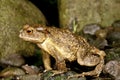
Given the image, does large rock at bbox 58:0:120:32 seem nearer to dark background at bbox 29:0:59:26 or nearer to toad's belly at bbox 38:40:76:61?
dark background at bbox 29:0:59:26

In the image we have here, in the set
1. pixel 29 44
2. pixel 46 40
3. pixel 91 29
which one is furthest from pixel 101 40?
pixel 46 40

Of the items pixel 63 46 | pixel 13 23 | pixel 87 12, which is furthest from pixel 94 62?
pixel 87 12

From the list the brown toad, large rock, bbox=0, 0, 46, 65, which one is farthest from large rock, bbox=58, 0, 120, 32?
the brown toad

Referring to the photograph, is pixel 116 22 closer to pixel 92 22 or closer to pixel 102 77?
pixel 92 22

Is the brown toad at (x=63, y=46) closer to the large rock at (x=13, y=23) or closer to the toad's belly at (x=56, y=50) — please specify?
the toad's belly at (x=56, y=50)

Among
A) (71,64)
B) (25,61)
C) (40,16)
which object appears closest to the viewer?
(71,64)

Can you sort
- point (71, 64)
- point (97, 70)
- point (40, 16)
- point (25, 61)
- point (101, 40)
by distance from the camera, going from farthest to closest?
point (40, 16), point (101, 40), point (25, 61), point (71, 64), point (97, 70)

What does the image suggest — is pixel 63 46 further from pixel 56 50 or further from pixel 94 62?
pixel 94 62
